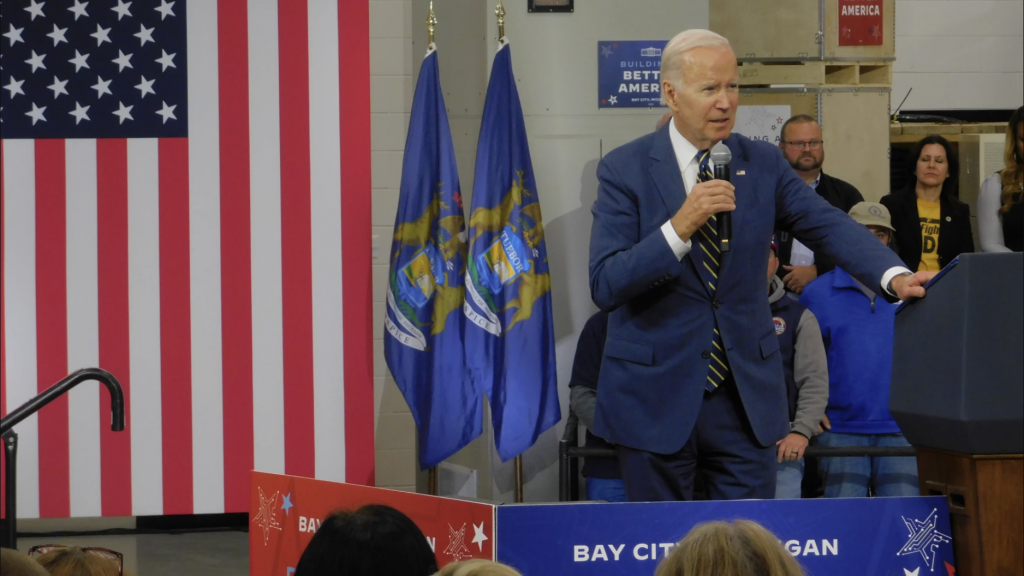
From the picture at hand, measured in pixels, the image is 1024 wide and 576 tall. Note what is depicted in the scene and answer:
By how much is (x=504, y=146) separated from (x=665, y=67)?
6.54 feet

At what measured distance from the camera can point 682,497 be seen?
2072 mm

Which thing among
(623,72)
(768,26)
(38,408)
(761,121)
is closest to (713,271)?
(38,408)

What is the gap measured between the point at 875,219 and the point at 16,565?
3183mm

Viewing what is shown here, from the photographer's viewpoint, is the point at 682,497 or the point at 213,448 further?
the point at 213,448

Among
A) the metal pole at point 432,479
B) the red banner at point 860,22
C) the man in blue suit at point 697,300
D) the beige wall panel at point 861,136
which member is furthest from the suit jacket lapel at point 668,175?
the red banner at point 860,22

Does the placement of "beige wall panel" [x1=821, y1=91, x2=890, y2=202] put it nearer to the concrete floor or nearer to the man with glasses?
the man with glasses

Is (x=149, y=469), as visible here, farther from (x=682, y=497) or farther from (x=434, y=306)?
(x=682, y=497)

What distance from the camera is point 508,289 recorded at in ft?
13.1

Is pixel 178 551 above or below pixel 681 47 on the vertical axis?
below

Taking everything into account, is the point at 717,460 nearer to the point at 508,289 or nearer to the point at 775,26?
the point at 508,289

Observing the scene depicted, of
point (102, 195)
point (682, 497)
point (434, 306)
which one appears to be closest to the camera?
point (682, 497)

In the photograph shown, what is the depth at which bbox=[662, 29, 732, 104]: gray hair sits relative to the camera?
206 centimetres

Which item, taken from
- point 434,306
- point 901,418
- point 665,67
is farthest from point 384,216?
point 901,418

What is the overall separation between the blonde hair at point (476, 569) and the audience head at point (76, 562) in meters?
0.90
